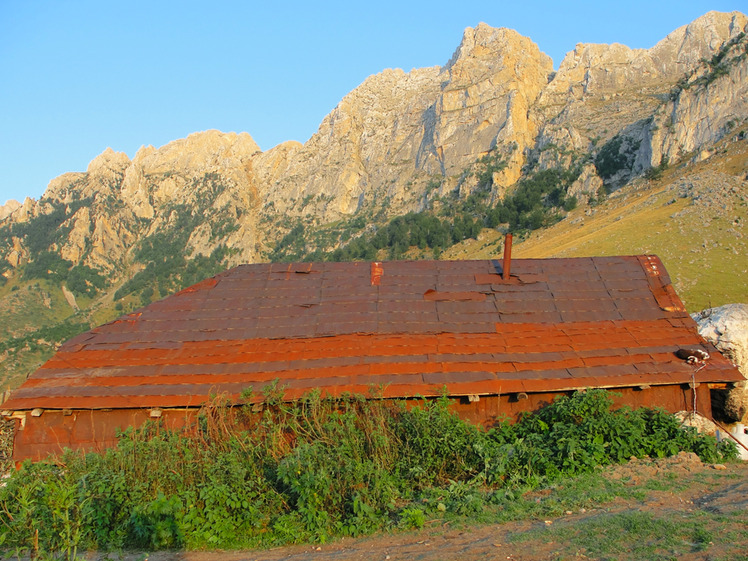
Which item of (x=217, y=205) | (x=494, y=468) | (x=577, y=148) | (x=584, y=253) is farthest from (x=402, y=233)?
(x=494, y=468)

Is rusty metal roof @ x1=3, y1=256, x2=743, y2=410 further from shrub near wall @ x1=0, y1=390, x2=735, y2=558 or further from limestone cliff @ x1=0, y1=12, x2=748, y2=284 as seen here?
limestone cliff @ x1=0, y1=12, x2=748, y2=284

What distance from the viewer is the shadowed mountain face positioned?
7738 centimetres

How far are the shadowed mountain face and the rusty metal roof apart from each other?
58306 millimetres

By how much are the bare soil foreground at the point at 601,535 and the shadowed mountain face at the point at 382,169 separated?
207 ft

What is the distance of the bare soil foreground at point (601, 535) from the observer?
5.15 m

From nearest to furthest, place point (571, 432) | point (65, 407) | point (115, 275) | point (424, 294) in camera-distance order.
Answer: point (571, 432), point (65, 407), point (424, 294), point (115, 275)


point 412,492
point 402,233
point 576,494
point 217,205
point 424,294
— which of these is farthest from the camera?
point 217,205

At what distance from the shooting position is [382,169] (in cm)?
13138

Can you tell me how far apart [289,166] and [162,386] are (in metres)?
145

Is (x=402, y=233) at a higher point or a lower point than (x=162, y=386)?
higher

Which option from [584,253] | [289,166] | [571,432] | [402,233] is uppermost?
[289,166]

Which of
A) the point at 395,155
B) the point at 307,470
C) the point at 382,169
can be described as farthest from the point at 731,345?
the point at 395,155

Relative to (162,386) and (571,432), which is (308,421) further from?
(571,432)

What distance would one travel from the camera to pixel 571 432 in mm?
8305
